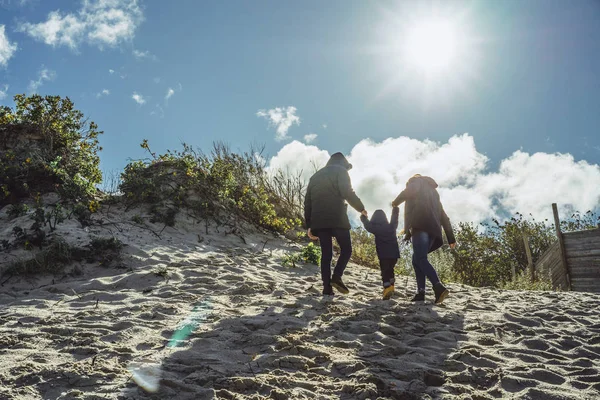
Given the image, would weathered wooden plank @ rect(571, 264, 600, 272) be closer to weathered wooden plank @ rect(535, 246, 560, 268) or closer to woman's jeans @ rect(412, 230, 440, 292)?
weathered wooden plank @ rect(535, 246, 560, 268)

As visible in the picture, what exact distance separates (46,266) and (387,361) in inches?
186

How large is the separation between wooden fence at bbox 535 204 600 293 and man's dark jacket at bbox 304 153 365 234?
22.5 feet

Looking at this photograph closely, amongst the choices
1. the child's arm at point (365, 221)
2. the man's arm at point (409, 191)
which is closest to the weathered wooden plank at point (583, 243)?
the man's arm at point (409, 191)

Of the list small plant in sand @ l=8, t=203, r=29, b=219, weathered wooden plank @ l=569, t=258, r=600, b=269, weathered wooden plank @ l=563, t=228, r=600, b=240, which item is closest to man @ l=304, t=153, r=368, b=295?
small plant in sand @ l=8, t=203, r=29, b=219

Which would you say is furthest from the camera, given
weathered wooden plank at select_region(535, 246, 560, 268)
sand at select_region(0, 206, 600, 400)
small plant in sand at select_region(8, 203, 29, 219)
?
weathered wooden plank at select_region(535, 246, 560, 268)

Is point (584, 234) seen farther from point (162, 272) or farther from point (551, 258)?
point (162, 272)

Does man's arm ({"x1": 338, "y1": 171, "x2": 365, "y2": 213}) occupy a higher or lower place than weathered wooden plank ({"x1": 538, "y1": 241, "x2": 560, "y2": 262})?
higher

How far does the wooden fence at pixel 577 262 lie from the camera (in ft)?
29.2

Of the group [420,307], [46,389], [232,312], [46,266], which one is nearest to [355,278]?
[420,307]

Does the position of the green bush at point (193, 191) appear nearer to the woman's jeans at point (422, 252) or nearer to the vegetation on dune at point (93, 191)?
the vegetation on dune at point (93, 191)

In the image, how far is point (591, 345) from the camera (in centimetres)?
315

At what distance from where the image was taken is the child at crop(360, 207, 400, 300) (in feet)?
16.2

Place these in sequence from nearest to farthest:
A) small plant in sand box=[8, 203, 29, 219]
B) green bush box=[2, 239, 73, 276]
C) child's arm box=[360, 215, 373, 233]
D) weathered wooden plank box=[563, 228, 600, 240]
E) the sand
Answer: the sand, child's arm box=[360, 215, 373, 233], green bush box=[2, 239, 73, 276], small plant in sand box=[8, 203, 29, 219], weathered wooden plank box=[563, 228, 600, 240]

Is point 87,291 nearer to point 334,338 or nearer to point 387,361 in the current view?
point 334,338
